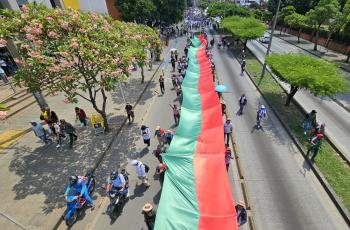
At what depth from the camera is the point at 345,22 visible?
1217 inches

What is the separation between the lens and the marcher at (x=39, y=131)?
45.4ft

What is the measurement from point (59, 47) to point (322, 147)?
15.8 meters

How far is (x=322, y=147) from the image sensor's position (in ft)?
46.4

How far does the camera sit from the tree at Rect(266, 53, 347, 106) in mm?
15148

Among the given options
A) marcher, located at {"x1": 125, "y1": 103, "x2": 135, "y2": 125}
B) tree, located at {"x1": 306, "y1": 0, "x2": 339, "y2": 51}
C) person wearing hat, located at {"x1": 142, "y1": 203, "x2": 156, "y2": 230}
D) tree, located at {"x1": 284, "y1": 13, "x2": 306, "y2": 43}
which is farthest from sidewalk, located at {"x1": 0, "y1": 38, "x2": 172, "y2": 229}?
tree, located at {"x1": 284, "y1": 13, "x2": 306, "y2": 43}

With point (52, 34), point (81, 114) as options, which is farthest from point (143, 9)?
point (52, 34)

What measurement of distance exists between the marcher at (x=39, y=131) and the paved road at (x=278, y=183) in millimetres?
12164

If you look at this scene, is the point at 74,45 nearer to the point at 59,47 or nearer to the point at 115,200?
the point at 59,47

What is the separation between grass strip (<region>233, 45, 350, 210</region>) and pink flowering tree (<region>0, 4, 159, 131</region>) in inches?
467

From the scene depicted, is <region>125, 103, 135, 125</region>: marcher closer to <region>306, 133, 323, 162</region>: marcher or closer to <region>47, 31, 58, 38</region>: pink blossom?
<region>47, 31, 58, 38</region>: pink blossom

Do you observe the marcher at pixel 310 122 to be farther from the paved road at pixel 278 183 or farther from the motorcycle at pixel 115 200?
the motorcycle at pixel 115 200

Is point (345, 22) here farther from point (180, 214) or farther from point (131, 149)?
point (180, 214)

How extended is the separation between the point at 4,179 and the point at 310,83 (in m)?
19.1

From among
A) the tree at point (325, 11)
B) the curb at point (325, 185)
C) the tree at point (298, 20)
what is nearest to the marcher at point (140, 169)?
the curb at point (325, 185)
